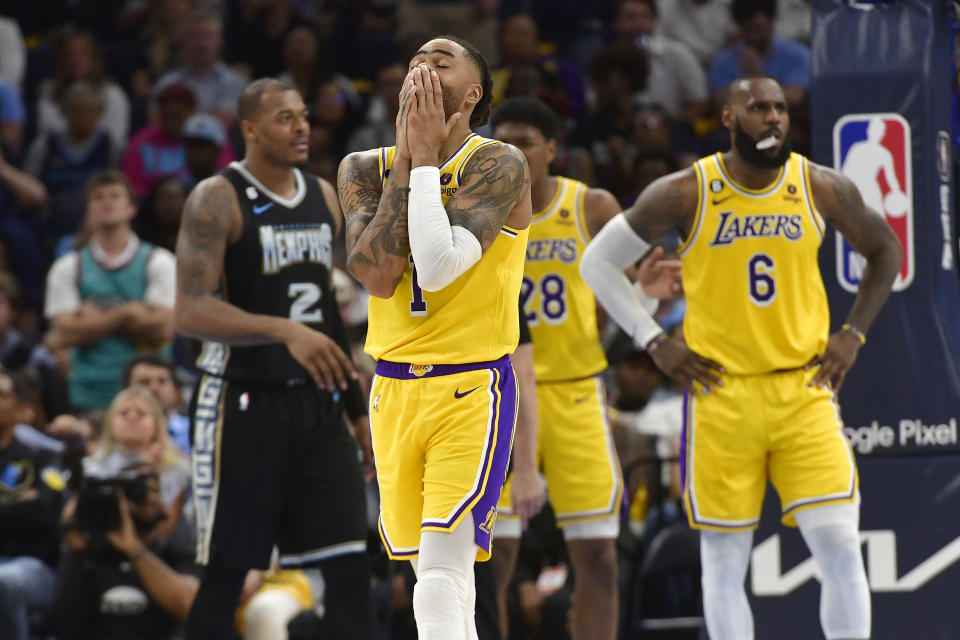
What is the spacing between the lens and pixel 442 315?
4.29 meters

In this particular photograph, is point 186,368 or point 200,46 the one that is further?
point 200,46

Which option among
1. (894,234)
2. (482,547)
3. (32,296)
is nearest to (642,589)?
(894,234)

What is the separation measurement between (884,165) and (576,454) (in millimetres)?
1907

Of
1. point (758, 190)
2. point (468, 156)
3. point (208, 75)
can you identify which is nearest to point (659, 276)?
point (758, 190)

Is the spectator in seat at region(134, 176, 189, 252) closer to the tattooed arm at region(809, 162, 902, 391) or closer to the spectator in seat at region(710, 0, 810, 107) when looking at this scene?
the spectator in seat at region(710, 0, 810, 107)

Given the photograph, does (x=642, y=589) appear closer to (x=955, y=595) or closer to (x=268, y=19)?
(x=955, y=595)

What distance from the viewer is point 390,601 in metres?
7.77

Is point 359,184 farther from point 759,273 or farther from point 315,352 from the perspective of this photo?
point 759,273

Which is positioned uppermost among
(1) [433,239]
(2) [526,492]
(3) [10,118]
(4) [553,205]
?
(3) [10,118]

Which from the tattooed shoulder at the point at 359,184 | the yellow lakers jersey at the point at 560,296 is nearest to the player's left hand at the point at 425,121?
the tattooed shoulder at the point at 359,184

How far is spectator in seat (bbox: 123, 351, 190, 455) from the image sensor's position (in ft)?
27.6

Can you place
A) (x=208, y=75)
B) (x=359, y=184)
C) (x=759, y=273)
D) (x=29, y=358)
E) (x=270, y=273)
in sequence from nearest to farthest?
1. (x=359, y=184)
2. (x=270, y=273)
3. (x=759, y=273)
4. (x=29, y=358)
5. (x=208, y=75)

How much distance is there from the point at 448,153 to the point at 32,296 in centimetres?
713

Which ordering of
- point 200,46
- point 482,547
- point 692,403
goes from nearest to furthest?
point 482,547, point 692,403, point 200,46
